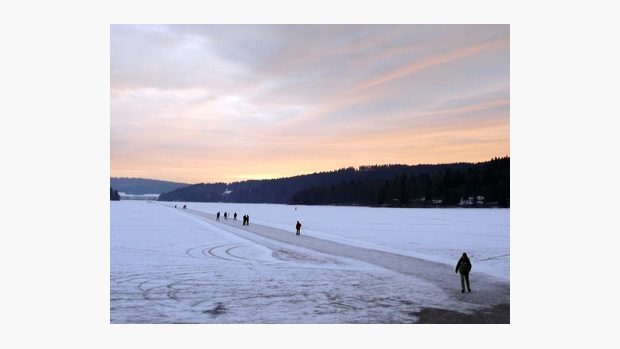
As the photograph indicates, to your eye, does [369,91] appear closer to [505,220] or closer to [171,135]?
[171,135]

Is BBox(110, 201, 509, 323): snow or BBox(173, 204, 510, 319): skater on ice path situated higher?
BBox(110, 201, 509, 323): snow

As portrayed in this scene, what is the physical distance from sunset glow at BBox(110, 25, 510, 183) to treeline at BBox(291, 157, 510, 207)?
433 cm

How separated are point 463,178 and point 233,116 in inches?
1816

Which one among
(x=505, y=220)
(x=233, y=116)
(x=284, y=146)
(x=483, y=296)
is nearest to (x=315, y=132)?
(x=284, y=146)

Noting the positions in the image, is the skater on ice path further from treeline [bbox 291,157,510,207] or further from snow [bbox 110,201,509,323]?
treeline [bbox 291,157,510,207]

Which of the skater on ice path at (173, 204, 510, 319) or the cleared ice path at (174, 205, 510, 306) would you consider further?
the cleared ice path at (174, 205, 510, 306)

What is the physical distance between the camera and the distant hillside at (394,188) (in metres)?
46.5

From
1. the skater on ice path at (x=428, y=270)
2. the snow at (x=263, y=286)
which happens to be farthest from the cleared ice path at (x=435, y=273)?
the snow at (x=263, y=286)

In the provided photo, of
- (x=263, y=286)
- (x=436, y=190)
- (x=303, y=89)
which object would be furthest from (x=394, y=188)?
(x=263, y=286)

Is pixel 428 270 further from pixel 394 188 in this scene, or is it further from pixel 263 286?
pixel 394 188

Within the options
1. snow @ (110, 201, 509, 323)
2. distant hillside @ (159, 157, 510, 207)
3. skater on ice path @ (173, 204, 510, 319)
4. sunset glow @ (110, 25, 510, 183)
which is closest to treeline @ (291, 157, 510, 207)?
distant hillside @ (159, 157, 510, 207)

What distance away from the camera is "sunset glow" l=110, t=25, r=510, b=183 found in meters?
15.8

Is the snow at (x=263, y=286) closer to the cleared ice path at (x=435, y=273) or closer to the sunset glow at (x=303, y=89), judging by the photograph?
the cleared ice path at (x=435, y=273)

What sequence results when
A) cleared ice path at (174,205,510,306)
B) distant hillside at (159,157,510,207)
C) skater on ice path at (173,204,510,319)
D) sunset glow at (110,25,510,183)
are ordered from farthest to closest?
distant hillside at (159,157,510,207) < sunset glow at (110,25,510,183) < cleared ice path at (174,205,510,306) < skater on ice path at (173,204,510,319)
